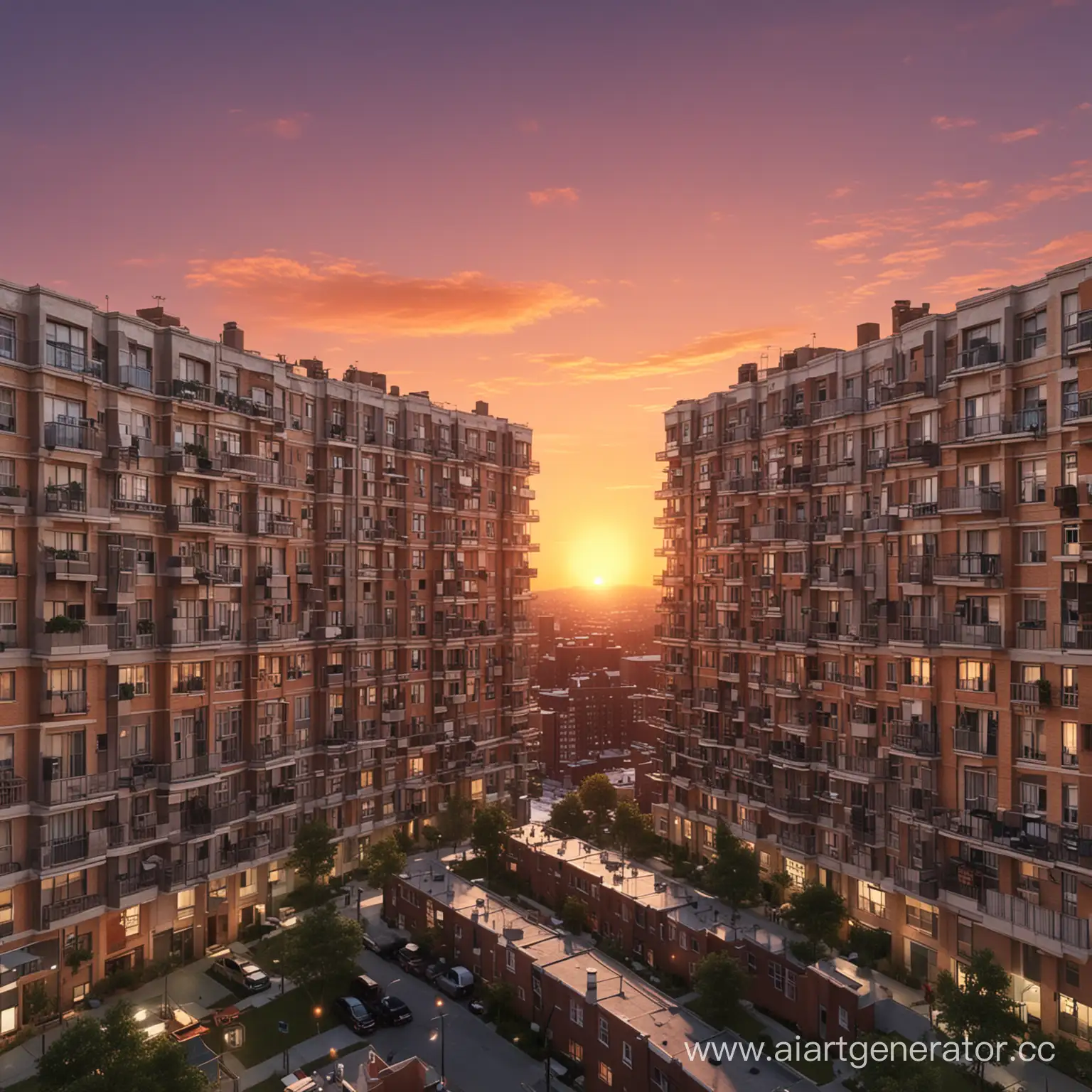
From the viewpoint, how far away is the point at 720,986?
42375mm

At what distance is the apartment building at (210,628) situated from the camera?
4388 cm

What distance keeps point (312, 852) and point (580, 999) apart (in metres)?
20.3

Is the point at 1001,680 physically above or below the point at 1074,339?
below

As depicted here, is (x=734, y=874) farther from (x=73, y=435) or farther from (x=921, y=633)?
(x=73, y=435)

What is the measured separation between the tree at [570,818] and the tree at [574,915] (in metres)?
12.2

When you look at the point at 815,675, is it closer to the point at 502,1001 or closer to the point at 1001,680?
the point at 1001,680

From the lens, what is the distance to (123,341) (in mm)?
48188

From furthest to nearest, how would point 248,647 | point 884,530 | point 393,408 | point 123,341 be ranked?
point 393,408
point 248,647
point 884,530
point 123,341

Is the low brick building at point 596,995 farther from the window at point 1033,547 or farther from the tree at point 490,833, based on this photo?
the window at point 1033,547

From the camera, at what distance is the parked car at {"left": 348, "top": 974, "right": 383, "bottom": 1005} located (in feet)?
153

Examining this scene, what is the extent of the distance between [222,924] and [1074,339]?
186ft

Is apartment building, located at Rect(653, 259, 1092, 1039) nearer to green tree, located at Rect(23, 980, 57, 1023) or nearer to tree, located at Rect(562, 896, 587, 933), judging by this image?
tree, located at Rect(562, 896, 587, 933)

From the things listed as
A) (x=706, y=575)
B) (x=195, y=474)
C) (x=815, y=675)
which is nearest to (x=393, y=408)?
(x=195, y=474)

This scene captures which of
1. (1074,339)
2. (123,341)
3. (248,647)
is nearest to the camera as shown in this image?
(1074,339)
